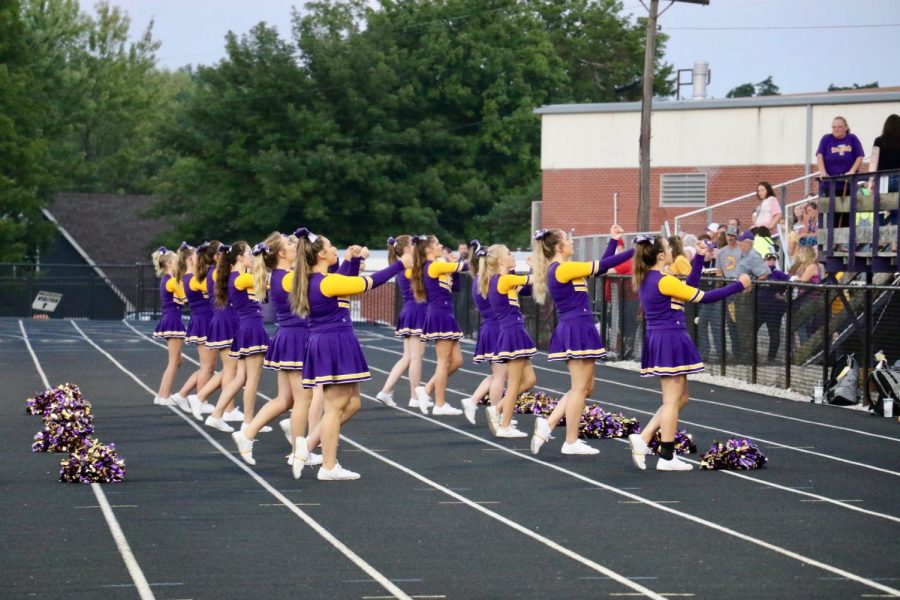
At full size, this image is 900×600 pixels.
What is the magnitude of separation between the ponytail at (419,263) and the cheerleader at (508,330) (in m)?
1.10

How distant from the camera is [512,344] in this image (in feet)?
49.3

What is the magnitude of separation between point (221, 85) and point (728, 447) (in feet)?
153

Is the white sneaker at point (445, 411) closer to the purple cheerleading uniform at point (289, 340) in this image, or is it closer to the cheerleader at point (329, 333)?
the purple cheerleading uniform at point (289, 340)

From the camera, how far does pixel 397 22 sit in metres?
60.4

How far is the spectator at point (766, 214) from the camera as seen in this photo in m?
23.9

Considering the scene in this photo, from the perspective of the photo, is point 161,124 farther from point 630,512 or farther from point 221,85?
point 630,512

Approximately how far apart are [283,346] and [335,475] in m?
1.37

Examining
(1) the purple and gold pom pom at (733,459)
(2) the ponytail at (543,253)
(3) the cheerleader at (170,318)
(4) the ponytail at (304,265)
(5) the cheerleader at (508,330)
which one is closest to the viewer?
(4) the ponytail at (304,265)

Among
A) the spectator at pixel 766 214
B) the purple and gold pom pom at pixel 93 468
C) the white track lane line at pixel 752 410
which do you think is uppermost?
the spectator at pixel 766 214

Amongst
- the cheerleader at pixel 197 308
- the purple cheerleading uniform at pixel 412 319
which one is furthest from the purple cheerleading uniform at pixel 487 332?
the cheerleader at pixel 197 308

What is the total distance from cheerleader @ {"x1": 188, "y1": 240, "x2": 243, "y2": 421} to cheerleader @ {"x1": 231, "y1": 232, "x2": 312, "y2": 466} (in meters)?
2.63

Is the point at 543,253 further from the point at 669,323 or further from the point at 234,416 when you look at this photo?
the point at 234,416

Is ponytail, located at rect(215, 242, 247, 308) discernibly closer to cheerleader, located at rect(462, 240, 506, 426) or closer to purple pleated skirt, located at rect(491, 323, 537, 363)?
cheerleader, located at rect(462, 240, 506, 426)

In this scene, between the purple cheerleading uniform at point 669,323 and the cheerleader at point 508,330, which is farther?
the cheerleader at point 508,330
